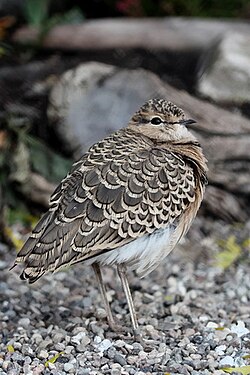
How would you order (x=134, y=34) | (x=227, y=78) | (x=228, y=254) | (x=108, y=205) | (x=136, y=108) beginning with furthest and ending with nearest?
(x=134, y=34) → (x=227, y=78) → (x=136, y=108) → (x=228, y=254) → (x=108, y=205)

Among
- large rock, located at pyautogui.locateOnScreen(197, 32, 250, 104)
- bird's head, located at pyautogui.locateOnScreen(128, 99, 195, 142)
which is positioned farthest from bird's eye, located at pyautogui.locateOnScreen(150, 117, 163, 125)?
Result: large rock, located at pyautogui.locateOnScreen(197, 32, 250, 104)

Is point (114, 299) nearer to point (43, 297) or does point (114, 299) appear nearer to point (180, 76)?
point (43, 297)

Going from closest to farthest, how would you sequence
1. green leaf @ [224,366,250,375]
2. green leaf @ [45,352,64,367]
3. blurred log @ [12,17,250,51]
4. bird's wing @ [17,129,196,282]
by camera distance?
green leaf @ [224,366,250,375] → green leaf @ [45,352,64,367] → bird's wing @ [17,129,196,282] → blurred log @ [12,17,250,51]

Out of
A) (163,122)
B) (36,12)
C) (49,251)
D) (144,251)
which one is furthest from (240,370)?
(36,12)

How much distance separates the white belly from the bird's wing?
71 mm

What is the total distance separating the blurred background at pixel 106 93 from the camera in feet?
29.5

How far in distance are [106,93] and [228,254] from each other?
225cm

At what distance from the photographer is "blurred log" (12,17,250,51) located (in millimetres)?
10289

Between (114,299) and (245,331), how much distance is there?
125 cm

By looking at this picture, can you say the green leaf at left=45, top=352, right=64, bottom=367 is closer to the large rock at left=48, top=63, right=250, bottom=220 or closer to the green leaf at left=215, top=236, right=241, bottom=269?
the green leaf at left=215, top=236, right=241, bottom=269

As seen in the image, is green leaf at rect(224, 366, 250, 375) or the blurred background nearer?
A: green leaf at rect(224, 366, 250, 375)

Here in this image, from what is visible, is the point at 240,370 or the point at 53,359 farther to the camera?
the point at 53,359

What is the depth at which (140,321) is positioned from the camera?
21.7 feet

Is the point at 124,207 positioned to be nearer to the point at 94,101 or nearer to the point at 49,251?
the point at 49,251
